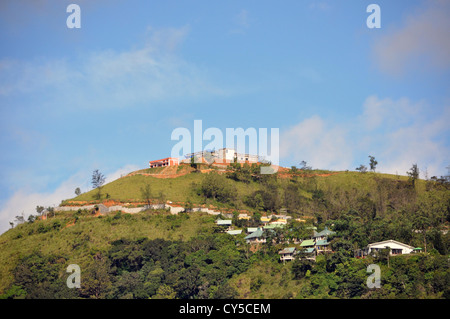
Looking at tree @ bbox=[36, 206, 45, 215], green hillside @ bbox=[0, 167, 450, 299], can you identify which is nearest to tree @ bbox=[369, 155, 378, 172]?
green hillside @ bbox=[0, 167, 450, 299]

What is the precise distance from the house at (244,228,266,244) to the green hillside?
1.08 meters

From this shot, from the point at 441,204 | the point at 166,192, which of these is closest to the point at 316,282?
the point at 441,204

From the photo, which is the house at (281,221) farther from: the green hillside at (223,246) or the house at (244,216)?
the house at (244,216)

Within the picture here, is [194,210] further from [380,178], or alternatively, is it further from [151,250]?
[380,178]

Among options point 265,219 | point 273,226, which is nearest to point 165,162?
point 265,219

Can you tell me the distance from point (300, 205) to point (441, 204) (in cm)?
1776

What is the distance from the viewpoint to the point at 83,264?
177 feet

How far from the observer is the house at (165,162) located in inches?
3206

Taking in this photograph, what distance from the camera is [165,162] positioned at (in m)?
82.4

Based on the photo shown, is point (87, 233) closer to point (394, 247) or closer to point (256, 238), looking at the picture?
point (256, 238)

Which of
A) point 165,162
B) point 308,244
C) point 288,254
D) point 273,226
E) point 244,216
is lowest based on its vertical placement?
point 288,254

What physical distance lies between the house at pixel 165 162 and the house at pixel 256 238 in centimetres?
2757

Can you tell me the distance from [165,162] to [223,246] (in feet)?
101
